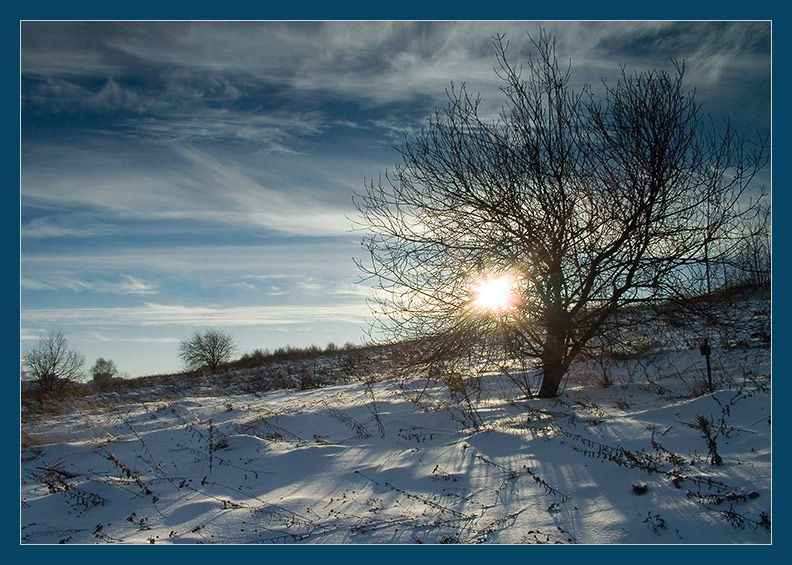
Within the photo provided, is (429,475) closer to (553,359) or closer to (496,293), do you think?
(496,293)

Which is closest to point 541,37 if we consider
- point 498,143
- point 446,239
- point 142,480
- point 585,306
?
point 498,143

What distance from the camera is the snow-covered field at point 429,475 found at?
391 centimetres

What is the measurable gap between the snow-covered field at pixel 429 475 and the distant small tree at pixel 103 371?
2555 centimetres

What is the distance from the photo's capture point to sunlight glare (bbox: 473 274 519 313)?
7457mm

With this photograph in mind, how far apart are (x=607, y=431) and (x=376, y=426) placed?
301cm

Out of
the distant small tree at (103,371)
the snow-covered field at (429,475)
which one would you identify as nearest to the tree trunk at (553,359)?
the snow-covered field at (429,475)

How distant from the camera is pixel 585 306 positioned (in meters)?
8.00

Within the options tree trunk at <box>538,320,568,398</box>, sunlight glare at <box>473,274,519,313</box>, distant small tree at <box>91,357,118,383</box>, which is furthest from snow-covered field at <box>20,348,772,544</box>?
distant small tree at <box>91,357,118,383</box>

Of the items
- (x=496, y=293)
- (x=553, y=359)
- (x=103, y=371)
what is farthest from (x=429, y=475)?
(x=103, y=371)

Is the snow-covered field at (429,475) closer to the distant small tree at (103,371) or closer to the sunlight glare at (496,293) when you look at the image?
the sunlight glare at (496,293)

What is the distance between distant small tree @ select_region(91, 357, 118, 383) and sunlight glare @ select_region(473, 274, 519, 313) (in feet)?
94.6

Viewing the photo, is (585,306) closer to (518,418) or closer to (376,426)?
(518,418)

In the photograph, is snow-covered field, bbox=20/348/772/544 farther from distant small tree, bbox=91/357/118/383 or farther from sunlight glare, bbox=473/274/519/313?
distant small tree, bbox=91/357/118/383

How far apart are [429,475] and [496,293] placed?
3141mm
